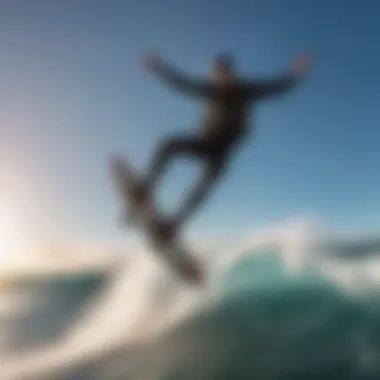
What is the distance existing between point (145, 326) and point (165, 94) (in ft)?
1.52

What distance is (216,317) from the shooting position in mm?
1666

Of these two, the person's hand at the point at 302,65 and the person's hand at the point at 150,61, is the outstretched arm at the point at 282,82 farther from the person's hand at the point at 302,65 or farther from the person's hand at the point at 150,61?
the person's hand at the point at 150,61

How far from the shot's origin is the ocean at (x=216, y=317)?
1.65 metres

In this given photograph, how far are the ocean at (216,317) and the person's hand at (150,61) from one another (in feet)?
1.24

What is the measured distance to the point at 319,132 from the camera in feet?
5.69

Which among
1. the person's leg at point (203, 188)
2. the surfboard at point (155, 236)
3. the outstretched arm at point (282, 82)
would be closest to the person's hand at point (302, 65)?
the outstretched arm at point (282, 82)

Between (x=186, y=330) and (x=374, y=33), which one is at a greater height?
(x=374, y=33)

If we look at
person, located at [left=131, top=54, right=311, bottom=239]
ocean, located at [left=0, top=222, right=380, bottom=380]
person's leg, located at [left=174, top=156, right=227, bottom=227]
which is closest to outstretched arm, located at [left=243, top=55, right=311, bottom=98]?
person, located at [left=131, top=54, right=311, bottom=239]

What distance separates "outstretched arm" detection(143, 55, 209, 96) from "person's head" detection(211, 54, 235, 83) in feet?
0.10

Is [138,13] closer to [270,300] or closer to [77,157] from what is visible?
[77,157]

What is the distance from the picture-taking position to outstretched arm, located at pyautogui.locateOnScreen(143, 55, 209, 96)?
1689 millimetres

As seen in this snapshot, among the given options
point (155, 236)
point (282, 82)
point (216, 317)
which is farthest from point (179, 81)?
point (216, 317)

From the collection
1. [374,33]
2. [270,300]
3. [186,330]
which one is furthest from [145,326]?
[374,33]

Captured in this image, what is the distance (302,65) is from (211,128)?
23 cm
